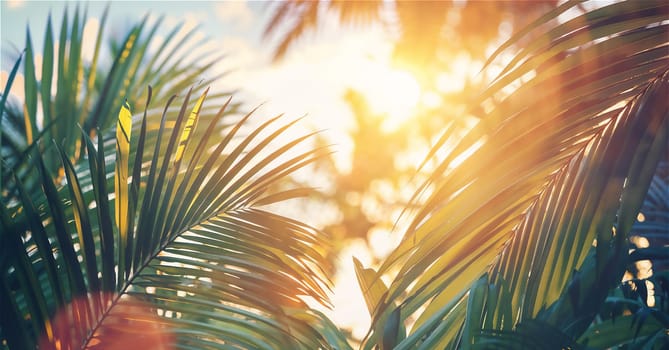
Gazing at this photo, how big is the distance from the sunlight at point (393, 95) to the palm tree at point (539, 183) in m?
6.68

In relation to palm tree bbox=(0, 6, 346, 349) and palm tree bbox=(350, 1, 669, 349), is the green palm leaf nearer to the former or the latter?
palm tree bbox=(0, 6, 346, 349)

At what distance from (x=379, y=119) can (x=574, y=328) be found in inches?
433

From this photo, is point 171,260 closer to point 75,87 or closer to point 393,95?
point 75,87

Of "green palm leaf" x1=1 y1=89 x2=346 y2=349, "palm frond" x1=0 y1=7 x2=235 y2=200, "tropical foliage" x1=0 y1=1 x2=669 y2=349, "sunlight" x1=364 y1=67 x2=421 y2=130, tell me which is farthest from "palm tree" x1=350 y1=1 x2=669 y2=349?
"sunlight" x1=364 y1=67 x2=421 y2=130

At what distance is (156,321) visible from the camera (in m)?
1.07

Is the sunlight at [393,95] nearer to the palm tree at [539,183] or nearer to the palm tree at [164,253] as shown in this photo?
the palm tree at [164,253]

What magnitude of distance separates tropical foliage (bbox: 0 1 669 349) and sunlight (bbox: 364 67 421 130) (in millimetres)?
6550

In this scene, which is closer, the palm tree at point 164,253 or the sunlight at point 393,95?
the palm tree at point 164,253

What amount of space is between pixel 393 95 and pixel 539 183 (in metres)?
8.40

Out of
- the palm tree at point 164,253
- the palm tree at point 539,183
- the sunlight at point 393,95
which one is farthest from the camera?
the sunlight at point 393,95

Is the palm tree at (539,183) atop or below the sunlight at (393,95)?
below

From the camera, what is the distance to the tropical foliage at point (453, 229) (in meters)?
0.86

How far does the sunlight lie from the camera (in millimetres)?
7853

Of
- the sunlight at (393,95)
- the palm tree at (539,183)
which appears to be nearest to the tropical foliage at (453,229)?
the palm tree at (539,183)
